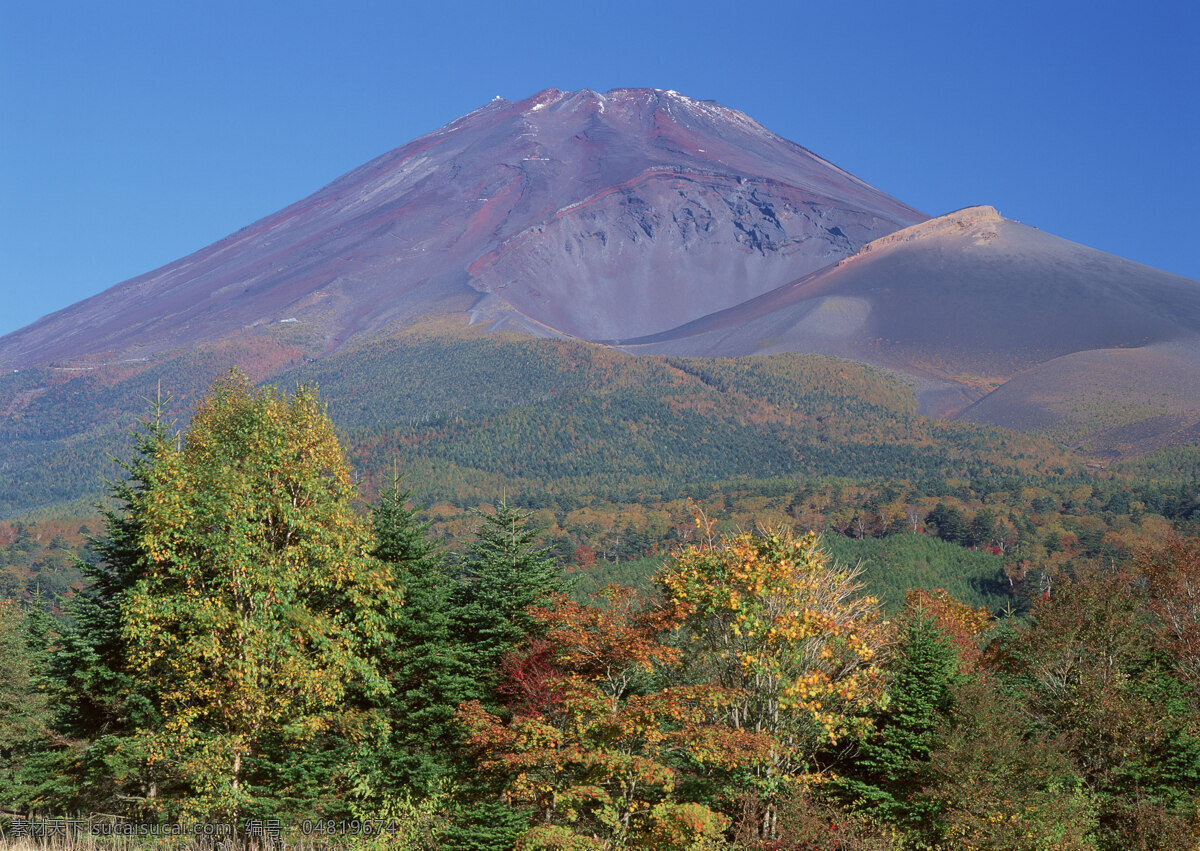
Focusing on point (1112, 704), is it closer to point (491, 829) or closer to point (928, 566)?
point (491, 829)

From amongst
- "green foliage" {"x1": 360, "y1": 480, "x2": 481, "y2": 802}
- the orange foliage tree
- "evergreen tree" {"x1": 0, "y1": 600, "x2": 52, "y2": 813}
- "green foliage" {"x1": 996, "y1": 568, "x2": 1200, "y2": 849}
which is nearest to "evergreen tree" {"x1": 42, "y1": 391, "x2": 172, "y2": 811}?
"evergreen tree" {"x1": 0, "y1": 600, "x2": 52, "y2": 813}

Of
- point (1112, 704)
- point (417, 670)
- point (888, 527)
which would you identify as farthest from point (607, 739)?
point (888, 527)

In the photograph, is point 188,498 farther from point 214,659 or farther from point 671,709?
point 671,709

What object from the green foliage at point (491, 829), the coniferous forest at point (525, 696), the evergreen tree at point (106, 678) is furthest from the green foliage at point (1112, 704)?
the evergreen tree at point (106, 678)

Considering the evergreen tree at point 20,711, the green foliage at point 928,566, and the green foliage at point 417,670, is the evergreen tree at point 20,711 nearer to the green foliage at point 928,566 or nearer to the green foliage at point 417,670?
the green foliage at point 417,670

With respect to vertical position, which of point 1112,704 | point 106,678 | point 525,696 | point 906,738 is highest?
point 106,678

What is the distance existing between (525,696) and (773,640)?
18.2 feet

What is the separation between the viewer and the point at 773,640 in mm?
19953

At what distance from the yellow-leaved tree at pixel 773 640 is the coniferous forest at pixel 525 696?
0.08 metres

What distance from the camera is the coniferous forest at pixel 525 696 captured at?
66.0 ft

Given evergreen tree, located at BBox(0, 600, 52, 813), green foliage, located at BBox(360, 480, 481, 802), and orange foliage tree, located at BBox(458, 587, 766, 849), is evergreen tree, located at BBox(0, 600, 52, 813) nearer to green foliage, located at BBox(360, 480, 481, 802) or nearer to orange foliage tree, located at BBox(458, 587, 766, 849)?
green foliage, located at BBox(360, 480, 481, 802)

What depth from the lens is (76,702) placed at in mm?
27078

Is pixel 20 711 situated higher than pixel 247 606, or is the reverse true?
pixel 247 606

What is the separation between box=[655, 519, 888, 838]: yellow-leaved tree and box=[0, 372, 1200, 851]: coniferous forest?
0.08 metres
